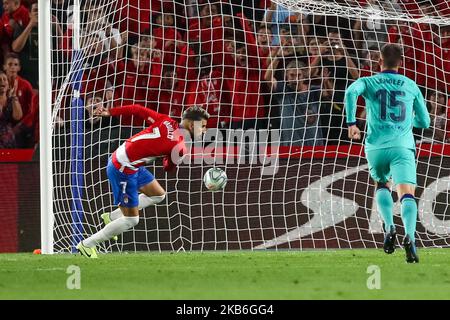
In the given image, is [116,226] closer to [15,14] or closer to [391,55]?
[391,55]

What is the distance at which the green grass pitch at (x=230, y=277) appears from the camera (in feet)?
24.4

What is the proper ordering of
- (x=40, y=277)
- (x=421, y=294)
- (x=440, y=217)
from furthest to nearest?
(x=440, y=217), (x=40, y=277), (x=421, y=294)

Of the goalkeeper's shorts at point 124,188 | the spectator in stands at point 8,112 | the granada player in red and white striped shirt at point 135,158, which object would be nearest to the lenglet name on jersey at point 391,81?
the granada player in red and white striped shirt at point 135,158

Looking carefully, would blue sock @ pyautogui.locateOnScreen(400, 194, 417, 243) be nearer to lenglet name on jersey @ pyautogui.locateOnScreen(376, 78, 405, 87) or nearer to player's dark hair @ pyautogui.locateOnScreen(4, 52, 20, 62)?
lenglet name on jersey @ pyautogui.locateOnScreen(376, 78, 405, 87)

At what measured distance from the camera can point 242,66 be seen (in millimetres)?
15234

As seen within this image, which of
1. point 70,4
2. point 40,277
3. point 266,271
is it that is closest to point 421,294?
point 266,271

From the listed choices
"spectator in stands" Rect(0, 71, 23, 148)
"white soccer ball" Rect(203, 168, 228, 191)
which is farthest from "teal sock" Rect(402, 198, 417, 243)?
"spectator in stands" Rect(0, 71, 23, 148)

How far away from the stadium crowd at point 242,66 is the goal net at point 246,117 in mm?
21

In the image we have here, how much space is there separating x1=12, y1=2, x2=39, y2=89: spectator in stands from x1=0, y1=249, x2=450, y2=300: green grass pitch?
441cm

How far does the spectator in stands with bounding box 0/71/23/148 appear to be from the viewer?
598 inches

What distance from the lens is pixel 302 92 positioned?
48.9 feet

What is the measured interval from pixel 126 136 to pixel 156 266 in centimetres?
448

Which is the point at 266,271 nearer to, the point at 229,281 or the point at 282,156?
the point at 229,281

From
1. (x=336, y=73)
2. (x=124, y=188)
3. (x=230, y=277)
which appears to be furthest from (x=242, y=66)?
(x=230, y=277)
